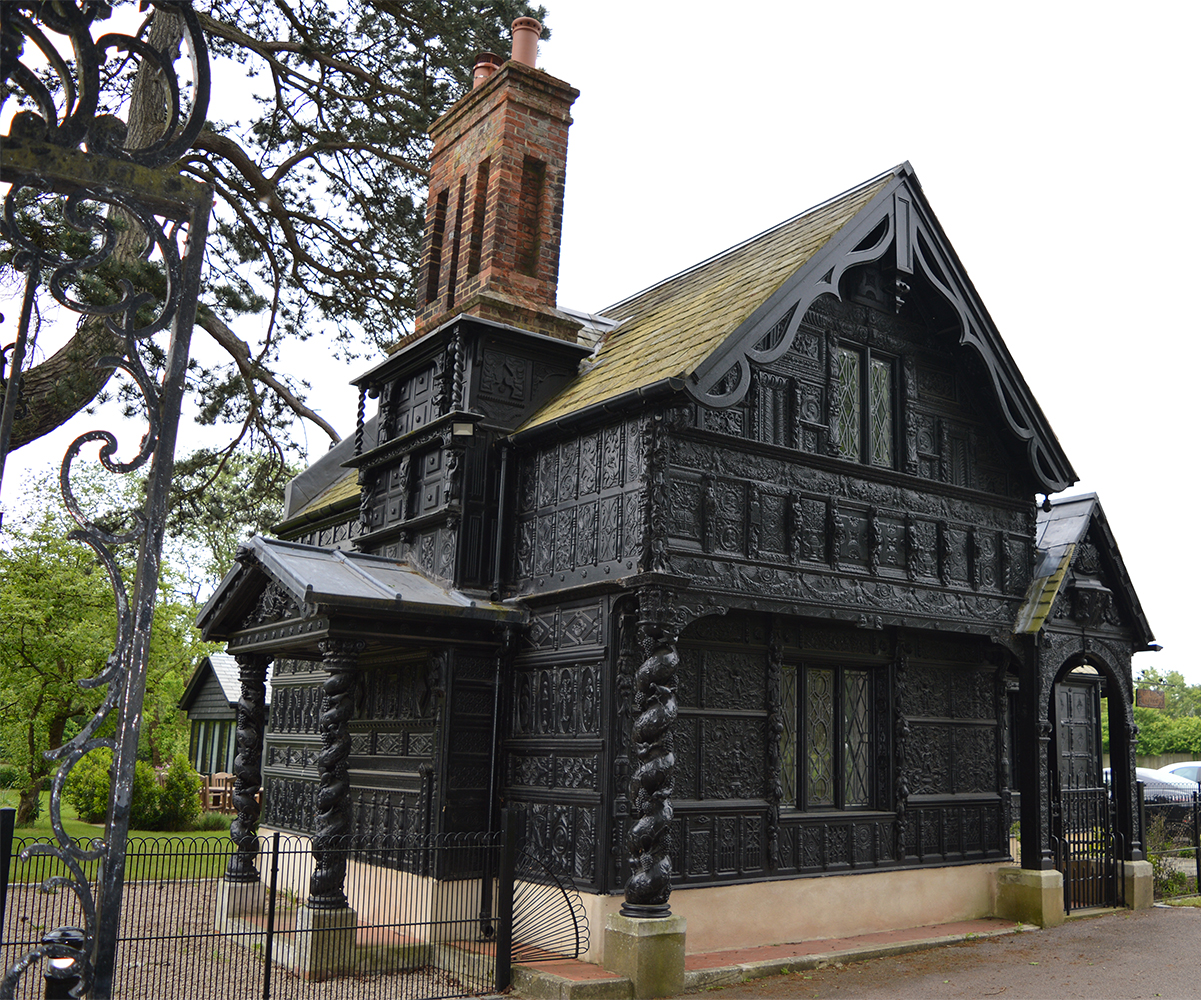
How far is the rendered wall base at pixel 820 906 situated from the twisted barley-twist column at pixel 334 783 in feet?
7.80

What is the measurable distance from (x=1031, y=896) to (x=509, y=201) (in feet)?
34.1

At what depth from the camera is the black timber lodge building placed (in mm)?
10156

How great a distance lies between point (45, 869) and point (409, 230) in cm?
1207

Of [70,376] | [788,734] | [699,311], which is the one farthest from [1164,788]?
[70,376]

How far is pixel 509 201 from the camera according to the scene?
1244cm

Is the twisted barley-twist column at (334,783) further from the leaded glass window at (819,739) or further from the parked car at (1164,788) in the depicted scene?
the parked car at (1164,788)

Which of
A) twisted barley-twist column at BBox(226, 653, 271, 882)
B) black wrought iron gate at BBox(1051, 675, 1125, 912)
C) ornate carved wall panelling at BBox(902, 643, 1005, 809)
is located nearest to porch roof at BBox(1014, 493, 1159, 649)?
ornate carved wall panelling at BBox(902, 643, 1005, 809)

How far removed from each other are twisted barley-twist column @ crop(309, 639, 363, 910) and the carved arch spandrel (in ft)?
13.9

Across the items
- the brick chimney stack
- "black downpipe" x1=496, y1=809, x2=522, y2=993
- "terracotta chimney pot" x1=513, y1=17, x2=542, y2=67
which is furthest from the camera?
"terracotta chimney pot" x1=513, y1=17, x2=542, y2=67

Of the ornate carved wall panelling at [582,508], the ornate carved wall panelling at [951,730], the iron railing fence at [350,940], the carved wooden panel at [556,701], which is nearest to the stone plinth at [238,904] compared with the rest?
the iron railing fence at [350,940]

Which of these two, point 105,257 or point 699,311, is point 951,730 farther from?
point 105,257

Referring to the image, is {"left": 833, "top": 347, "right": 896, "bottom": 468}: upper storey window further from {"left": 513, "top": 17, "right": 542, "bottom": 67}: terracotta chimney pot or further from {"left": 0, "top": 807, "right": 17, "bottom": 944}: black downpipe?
{"left": 0, "top": 807, "right": 17, "bottom": 944}: black downpipe

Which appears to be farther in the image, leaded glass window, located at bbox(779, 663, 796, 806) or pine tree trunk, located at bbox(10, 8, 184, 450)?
leaded glass window, located at bbox(779, 663, 796, 806)

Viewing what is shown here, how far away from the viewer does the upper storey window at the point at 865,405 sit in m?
12.1
